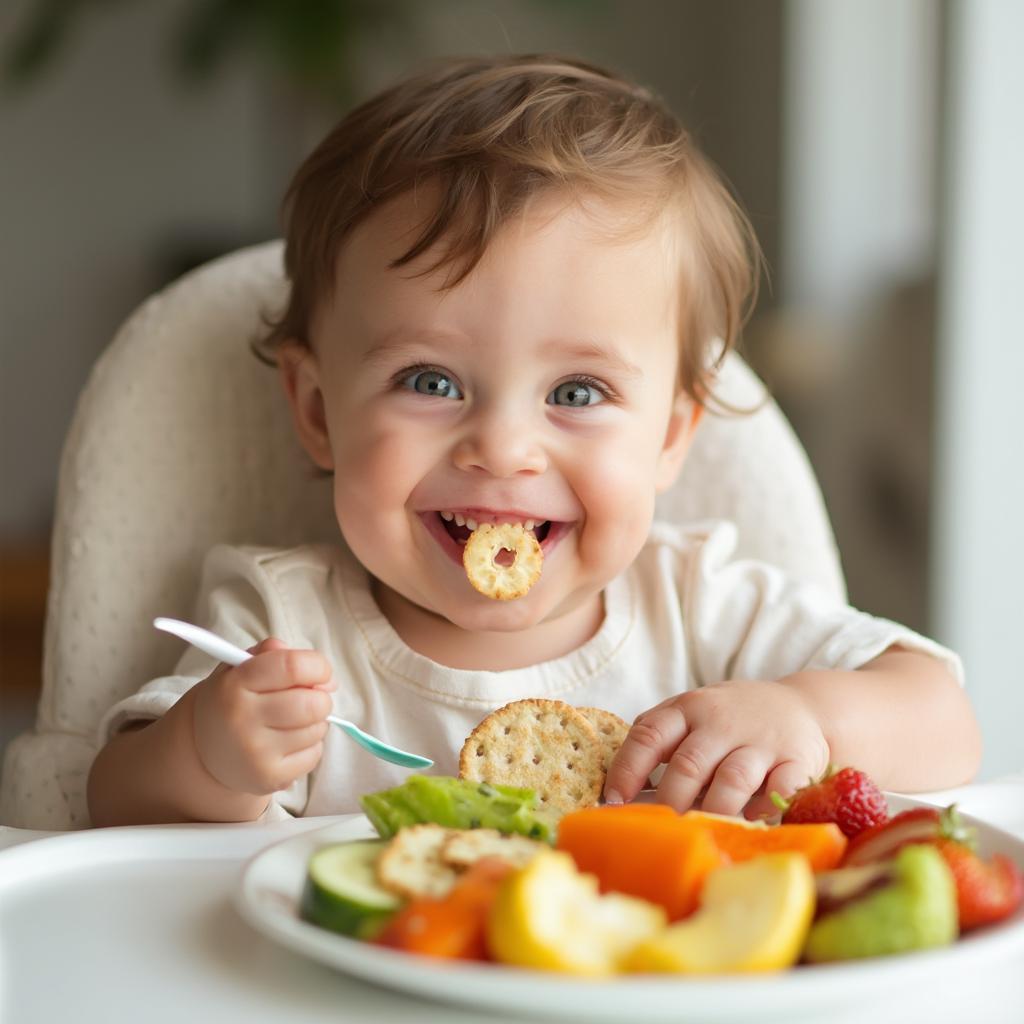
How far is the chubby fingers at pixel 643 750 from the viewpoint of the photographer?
0.94 m

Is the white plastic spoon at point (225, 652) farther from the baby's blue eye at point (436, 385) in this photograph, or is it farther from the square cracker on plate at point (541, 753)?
the baby's blue eye at point (436, 385)

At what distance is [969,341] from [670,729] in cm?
205

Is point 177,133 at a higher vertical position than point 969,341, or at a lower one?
higher

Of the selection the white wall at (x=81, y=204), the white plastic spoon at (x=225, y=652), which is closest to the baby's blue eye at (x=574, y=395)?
the white plastic spoon at (x=225, y=652)

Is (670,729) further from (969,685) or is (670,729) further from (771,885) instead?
(969,685)

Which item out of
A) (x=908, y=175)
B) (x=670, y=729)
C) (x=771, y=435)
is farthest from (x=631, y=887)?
(x=908, y=175)

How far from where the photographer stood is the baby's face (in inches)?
42.6

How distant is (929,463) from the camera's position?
3105 mm

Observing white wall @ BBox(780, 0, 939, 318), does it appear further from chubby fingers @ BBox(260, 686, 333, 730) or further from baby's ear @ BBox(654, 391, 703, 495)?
chubby fingers @ BBox(260, 686, 333, 730)

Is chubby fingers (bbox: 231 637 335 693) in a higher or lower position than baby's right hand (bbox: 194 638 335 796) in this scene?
higher

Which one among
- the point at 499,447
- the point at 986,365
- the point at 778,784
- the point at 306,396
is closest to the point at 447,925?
the point at 778,784

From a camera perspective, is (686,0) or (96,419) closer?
(96,419)

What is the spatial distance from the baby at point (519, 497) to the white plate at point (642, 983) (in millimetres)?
334

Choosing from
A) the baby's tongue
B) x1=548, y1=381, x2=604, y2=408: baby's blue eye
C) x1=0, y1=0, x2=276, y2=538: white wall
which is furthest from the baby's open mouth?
x1=0, y1=0, x2=276, y2=538: white wall
